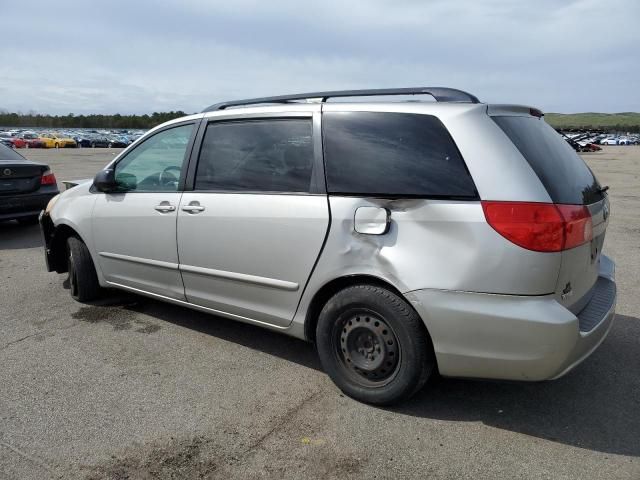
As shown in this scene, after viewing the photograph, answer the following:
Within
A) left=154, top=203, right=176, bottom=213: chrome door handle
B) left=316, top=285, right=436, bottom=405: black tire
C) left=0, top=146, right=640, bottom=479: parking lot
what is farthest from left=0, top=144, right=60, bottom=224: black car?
left=316, top=285, right=436, bottom=405: black tire

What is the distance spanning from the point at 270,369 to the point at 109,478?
1.35 meters

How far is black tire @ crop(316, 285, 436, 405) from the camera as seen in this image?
297 cm

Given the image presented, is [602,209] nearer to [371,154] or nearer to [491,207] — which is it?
[491,207]

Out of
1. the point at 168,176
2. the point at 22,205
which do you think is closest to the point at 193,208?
the point at 168,176

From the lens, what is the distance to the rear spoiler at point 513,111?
3.01 m

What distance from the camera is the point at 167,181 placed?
4.16m

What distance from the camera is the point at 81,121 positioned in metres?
122

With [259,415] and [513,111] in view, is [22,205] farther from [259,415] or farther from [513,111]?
[513,111]

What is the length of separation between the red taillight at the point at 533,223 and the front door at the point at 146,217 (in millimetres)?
2292

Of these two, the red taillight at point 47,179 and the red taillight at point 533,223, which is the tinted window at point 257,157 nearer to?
the red taillight at point 533,223

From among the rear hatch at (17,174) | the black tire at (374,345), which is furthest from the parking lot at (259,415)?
the rear hatch at (17,174)

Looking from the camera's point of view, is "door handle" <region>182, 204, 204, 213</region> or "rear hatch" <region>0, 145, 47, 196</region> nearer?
"door handle" <region>182, 204, 204, 213</region>

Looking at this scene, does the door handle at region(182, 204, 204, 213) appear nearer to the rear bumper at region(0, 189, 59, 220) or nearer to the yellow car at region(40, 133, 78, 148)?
the rear bumper at region(0, 189, 59, 220)

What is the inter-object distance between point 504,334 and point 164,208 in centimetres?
253
